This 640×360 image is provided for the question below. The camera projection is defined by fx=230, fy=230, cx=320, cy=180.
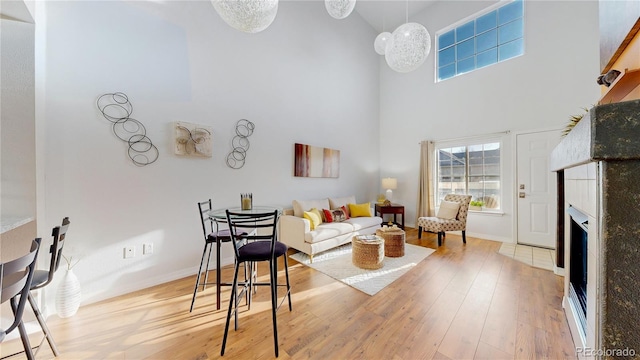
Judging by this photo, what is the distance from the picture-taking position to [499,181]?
4352mm

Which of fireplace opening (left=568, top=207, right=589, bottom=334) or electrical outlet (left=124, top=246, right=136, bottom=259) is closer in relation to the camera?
fireplace opening (left=568, top=207, right=589, bottom=334)

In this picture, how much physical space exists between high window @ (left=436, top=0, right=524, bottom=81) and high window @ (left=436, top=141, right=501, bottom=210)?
5.40ft

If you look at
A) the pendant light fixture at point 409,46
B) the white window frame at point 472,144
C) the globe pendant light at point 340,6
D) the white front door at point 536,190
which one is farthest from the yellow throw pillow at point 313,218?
the white front door at point 536,190

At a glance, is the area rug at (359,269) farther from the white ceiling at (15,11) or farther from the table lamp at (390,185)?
the white ceiling at (15,11)

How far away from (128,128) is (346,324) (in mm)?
2849

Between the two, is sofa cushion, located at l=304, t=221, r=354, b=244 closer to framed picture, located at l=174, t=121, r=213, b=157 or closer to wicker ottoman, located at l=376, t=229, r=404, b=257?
wicker ottoman, located at l=376, t=229, r=404, b=257

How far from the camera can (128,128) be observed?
241 centimetres

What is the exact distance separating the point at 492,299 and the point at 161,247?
349 cm

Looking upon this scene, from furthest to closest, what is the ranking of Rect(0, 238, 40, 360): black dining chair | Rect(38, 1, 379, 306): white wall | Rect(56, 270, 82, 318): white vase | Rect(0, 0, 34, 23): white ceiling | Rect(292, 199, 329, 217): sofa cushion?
1. Rect(292, 199, 329, 217): sofa cushion
2. Rect(38, 1, 379, 306): white wall
3. Rect(56, 270, 82, 318): white vase
4. Rect(0, 0, 34, 23): white ceiling
5. Rect(0, 238, 40, 360): black dining chair

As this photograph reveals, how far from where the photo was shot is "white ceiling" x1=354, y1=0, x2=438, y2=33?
197 inches

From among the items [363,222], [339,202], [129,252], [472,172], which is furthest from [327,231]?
[472,172]

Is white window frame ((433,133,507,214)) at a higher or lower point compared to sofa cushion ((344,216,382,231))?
higher

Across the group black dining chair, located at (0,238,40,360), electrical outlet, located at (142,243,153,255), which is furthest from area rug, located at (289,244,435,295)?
black dining chair, located at (0,238,40,360)

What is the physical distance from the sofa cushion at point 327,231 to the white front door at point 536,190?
10.1 ft
